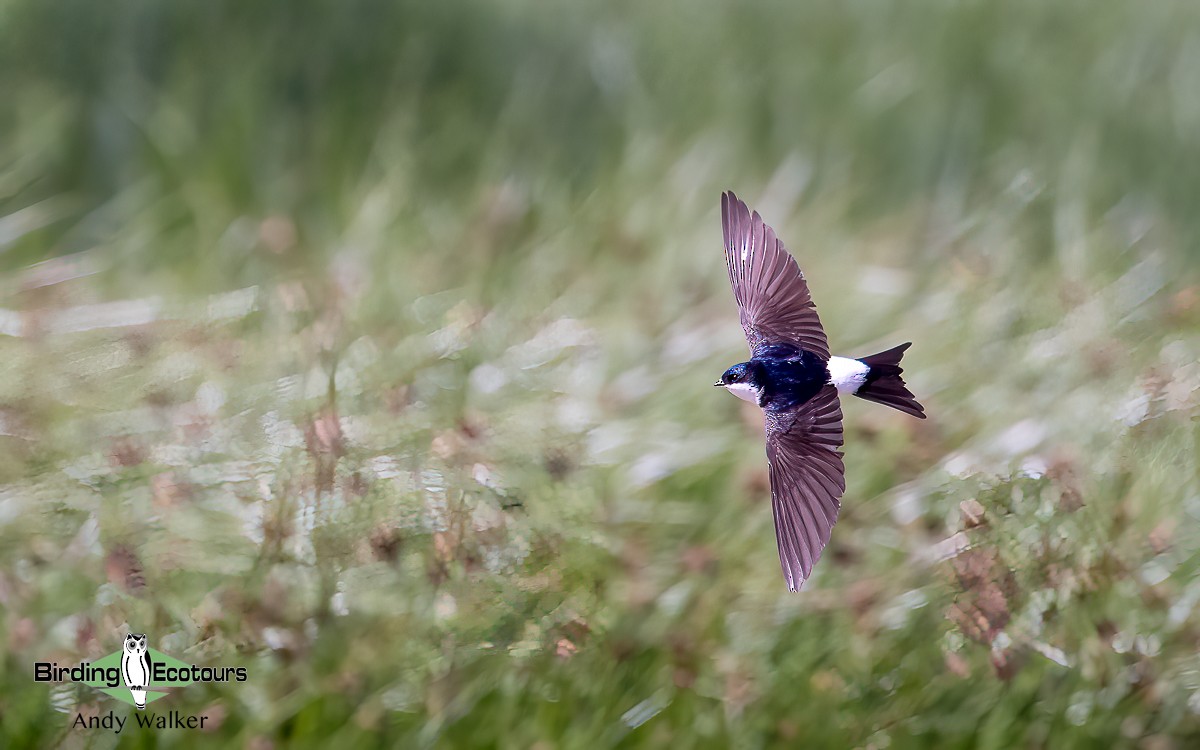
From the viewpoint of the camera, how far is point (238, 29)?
1.83 m

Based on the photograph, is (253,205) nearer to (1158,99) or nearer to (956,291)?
(956,291)

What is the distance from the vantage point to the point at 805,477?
997 millimetres

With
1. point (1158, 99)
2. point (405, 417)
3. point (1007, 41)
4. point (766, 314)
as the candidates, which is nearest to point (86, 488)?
point (405, 417)

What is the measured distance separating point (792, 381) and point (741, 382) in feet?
0.16

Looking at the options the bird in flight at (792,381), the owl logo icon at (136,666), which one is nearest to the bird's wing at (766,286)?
the bird in flight at (792,381)

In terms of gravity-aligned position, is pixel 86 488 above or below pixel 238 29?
below

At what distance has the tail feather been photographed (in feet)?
3.19

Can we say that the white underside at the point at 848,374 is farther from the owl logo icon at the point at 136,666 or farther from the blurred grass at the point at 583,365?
the owl logo icon at the point at 136,666

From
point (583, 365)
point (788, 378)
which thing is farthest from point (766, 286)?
point (583, 365)

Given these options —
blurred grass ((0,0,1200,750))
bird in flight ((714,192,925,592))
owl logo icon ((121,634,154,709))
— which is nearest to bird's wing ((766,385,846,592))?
bird in flight ((714,192,925,592))

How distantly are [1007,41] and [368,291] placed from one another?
959 millimetres

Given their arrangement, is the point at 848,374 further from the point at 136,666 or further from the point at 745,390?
the point at 136,666

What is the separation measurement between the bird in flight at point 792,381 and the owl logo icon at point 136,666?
0.84 meters

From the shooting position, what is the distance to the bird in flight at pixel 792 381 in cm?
97
